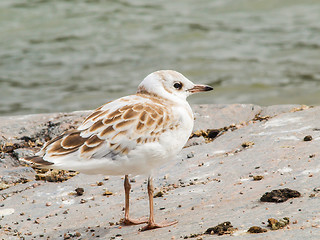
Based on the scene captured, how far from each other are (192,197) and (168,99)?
2.90 feet

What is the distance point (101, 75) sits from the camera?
1444cm

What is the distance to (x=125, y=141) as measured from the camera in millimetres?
4578

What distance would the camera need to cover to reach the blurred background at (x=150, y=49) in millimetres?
13628

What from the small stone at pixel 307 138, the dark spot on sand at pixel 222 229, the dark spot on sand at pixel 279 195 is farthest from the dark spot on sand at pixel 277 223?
the small stone at pixel 307 138

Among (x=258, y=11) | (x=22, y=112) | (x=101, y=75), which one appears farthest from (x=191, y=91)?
(x=258, y=11)

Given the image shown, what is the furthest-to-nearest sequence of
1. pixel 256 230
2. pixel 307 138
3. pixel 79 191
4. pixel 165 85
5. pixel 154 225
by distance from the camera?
pixel 307 138
pixel 79 191
pixel 165 85
pixel 154 225
pixel 256 230

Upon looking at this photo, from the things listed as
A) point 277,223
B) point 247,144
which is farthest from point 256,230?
point 247,144

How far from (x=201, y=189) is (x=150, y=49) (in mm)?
10639

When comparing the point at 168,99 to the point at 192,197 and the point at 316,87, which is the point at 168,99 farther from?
the point at 316,87

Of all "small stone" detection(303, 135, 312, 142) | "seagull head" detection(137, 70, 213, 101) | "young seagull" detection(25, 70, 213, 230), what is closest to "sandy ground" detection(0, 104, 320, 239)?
"small stone" detection(303, 135, 312, 142)

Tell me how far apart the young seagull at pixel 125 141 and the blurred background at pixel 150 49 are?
8.08m

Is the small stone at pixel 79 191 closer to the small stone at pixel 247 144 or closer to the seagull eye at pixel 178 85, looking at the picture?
the seagull eye at pixel 178 85

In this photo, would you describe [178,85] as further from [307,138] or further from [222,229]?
[222,229]

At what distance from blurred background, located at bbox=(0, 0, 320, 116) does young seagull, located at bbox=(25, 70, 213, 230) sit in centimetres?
808
